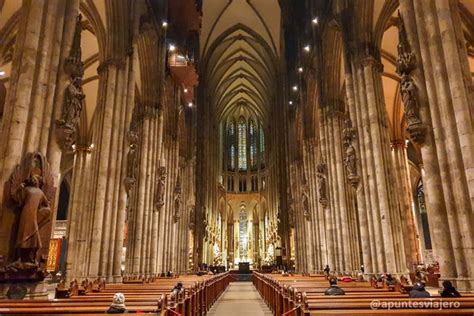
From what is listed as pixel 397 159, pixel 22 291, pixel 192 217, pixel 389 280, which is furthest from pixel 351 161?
pixel 192 217

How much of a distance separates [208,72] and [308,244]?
1007 inches

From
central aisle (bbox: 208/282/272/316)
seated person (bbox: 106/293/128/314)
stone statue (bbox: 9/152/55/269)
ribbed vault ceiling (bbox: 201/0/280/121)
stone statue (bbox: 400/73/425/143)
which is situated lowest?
central aisle (bbox: 208/282/272/316)

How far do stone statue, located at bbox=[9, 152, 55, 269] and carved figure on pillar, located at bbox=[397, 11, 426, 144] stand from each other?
8236 mm

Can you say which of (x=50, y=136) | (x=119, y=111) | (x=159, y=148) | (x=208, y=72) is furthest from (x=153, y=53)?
(x=208, y=72)

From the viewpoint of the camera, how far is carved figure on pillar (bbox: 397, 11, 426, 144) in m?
8.62

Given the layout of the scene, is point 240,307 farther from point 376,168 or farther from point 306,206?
point 306,206

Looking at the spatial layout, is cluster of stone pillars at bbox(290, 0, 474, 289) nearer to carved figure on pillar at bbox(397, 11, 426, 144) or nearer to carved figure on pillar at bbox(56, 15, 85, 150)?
carved figure on pillar at bbox(397, 11, 426, 144)

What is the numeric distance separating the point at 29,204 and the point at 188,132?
26.2 meters

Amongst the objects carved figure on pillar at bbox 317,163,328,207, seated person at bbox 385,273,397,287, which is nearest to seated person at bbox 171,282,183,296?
seated person at bbox 385,273,397,287

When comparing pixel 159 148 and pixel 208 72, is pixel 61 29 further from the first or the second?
pixel 208 72

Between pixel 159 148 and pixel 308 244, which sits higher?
pixel 159 148

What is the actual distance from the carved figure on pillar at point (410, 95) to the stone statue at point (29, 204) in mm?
8236

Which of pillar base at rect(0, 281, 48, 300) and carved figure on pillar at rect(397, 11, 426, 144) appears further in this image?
carved figure on pillar at rect(397, 11, 426, 144)

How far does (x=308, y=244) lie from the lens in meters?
25.0
